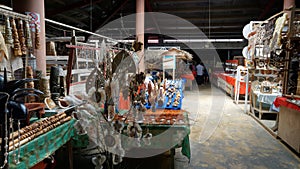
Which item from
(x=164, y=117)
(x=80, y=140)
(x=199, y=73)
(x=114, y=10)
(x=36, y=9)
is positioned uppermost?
(x=114, y=10)

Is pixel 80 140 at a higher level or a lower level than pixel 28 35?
lower

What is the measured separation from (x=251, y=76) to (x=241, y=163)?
342 centimetres

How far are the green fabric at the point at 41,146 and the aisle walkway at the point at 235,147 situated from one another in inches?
61.7

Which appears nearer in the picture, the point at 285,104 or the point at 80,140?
the point at 80,140

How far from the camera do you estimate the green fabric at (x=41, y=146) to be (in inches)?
55.8

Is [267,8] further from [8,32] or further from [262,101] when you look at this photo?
[8,32]

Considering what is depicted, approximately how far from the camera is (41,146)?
162 centimetres

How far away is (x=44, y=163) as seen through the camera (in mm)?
1869

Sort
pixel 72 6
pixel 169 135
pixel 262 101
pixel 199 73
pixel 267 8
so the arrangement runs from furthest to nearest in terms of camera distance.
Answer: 1. pixel 199 73
2. pixel 267 8
3. pixel 72 6
4. pixel 262 101
5. pixel 169 135

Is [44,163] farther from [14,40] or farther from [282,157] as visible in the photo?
[282,157]

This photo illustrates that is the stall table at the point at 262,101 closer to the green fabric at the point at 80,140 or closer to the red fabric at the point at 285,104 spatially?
the red fabric at the point at 285,104

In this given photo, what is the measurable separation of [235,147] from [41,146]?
2.92 meters

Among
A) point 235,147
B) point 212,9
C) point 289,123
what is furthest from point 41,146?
point 212,9

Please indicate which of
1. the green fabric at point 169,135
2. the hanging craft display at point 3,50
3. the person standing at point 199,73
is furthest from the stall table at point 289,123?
the person standing at point 199,73
